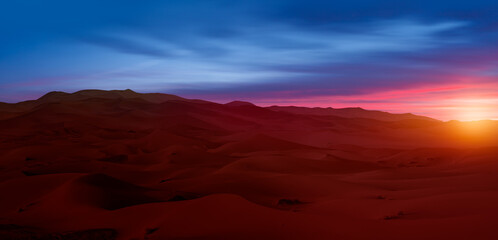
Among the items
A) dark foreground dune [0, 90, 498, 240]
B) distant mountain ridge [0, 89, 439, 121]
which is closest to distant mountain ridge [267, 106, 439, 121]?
distant mountain ridge [0, 89, 439, 121]

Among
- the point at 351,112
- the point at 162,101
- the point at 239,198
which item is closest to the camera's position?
the point at 239,198

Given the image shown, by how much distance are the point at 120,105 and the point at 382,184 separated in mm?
59483

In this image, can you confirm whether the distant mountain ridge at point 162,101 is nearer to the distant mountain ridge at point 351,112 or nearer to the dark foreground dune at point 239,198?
the distant mountain ridge at point 351,112

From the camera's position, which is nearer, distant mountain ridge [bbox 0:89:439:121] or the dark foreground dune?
the dark foreground dune

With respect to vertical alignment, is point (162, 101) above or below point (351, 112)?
above

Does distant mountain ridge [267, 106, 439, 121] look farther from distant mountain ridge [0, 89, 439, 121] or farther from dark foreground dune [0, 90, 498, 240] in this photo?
dark foreground dune [0, 90, 498, 240]

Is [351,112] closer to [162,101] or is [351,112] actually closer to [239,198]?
[162,101]

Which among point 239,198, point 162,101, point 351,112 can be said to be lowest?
point 239,198

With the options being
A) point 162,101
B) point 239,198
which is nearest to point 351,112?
point 162,101

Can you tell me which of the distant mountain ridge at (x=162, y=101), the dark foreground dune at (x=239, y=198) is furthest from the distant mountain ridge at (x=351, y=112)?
the dark foreground dune at (x=239, y=198)

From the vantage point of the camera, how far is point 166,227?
17.3ft

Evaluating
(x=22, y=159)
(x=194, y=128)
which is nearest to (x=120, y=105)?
(x=194, y=128)

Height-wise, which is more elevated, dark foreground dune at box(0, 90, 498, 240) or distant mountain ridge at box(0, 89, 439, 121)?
distant mountain ridge at box(0, 89, 439, 121)

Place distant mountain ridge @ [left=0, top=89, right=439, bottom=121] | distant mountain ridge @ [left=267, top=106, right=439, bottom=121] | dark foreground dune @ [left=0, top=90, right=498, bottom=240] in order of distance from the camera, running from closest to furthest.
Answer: dark foreground dune @ [left=0, top=90, right=498, bottom=240] → distant mountain ridge @ [left=0, top=89, right=439, bottom=121] → distant mountain ridge @ [left=267, top=106, right=439, bottom=121]
